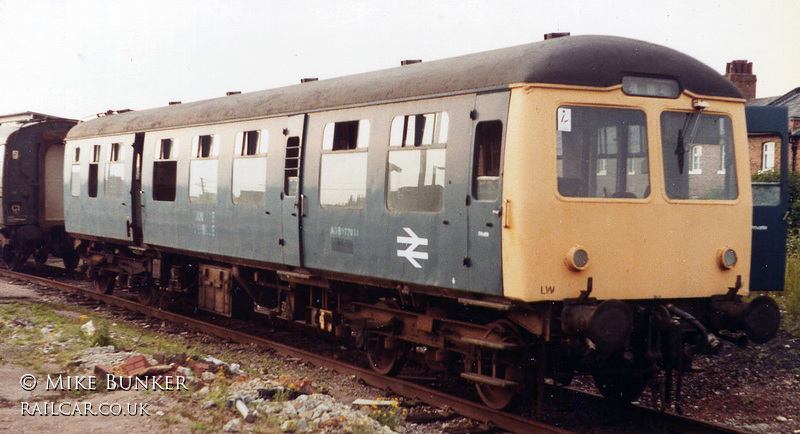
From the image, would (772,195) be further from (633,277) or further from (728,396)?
(633,277)

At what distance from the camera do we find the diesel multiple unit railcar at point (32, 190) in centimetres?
1902

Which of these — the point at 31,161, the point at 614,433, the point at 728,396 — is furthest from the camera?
the point at 31,161

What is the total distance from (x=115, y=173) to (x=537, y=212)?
9.56 metres

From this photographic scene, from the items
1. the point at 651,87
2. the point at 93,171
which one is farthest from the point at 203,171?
the point at 651,87

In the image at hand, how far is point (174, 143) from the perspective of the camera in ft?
40.2

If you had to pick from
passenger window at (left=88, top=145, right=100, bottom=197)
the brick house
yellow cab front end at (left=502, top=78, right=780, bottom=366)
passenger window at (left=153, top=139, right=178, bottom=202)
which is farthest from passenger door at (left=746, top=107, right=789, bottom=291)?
the brick house

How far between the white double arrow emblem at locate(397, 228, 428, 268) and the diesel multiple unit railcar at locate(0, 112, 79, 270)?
14.3 metres

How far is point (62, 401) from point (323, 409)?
7.59ft

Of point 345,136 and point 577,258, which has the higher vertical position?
point 345,136

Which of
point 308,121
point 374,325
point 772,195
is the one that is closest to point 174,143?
point 308,121

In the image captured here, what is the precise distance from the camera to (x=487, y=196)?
6.85 metres

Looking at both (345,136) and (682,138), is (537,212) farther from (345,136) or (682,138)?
(345,136)

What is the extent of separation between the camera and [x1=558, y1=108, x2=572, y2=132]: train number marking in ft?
21.7

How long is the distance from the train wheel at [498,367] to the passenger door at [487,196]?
0.45 meters
